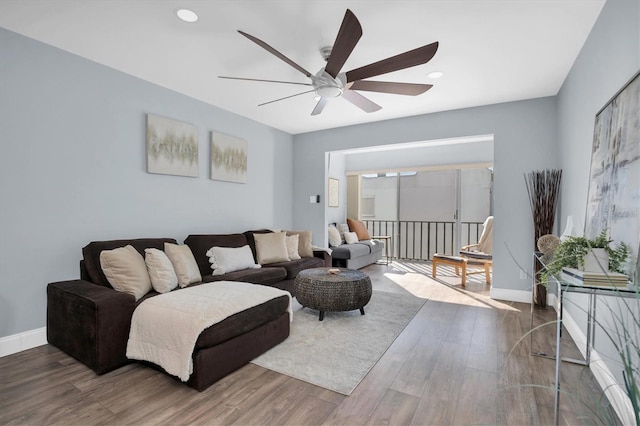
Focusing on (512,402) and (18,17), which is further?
(18,17)

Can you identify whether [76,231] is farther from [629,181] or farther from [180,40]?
[629,181]

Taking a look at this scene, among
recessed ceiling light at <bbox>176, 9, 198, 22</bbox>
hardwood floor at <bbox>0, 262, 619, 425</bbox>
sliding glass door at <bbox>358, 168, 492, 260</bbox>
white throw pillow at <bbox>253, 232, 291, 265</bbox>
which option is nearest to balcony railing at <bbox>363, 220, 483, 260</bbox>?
sliding glass door at <bbox>358, 168, 492, 260</bbox>

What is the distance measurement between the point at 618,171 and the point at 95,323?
3533 mm

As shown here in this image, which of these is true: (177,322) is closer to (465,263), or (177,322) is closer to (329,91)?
(329,91)

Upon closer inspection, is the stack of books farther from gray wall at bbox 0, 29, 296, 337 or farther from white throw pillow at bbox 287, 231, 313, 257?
gray wall at bbox 0, 29, 296, 337

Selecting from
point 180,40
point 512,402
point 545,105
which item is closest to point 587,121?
point 545,105

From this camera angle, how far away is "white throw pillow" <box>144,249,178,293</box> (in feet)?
9.37

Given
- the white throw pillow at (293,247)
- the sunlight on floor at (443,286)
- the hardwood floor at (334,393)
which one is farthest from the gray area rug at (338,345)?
the white throw pillow at (293,247)

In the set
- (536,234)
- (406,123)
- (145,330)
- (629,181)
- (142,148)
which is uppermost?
(406,123)

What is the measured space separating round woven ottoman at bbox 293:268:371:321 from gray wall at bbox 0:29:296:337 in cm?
175

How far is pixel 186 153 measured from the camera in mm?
4059

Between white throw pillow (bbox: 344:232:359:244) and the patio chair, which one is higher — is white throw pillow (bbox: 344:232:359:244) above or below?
above

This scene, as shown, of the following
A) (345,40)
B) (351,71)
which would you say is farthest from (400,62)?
(345,40)

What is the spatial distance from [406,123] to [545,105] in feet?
5.70
